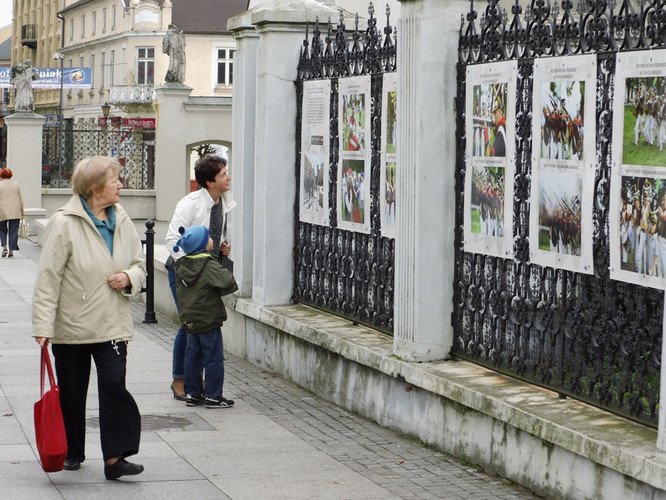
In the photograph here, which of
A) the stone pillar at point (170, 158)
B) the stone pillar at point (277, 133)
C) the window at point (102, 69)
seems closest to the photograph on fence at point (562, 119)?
the stone pillar at point (277, 133)

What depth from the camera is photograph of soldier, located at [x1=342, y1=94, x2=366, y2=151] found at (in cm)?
1010

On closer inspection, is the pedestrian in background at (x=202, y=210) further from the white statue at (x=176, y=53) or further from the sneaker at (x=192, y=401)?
the white statue at (x=176, y=53)

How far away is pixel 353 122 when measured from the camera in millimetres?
10273

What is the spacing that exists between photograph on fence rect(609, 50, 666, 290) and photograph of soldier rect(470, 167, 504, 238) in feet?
4.09

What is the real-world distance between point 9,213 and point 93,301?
1844cm

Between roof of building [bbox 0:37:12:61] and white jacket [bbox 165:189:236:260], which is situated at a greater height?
roof of building [bbox 0:37:12:61]

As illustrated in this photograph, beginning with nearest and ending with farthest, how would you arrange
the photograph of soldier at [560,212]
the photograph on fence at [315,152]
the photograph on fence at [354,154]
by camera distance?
the photograph of soldier at [560,212]
the photograph on fence at [354,154]
the photograph on fence at [315,152]

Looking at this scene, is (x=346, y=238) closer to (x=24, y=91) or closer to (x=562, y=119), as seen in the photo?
(x=562, y=119)

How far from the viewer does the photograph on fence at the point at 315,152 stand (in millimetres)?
10891

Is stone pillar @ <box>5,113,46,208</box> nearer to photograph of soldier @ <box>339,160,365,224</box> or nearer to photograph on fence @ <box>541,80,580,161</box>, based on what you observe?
photograph of soldier @ <box>339,160,365,224</box>

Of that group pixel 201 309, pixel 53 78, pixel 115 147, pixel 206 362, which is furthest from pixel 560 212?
pixel 53 78

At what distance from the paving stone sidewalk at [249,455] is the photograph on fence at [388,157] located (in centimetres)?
138

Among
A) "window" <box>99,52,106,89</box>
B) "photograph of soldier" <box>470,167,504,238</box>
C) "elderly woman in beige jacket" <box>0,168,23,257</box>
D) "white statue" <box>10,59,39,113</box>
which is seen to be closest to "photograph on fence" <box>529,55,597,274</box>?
"photograph of soldier" <box>470,167,504,238</box>

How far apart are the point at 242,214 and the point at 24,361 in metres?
2.29
